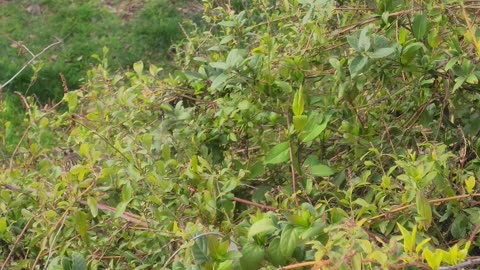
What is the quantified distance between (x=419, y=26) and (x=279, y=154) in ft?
1.42

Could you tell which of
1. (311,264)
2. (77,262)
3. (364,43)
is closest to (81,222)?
(77,262)

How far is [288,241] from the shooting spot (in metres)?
1.21

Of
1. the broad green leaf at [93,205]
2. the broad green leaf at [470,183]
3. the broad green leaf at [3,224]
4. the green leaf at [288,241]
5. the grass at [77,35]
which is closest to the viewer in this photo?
the green leaf at [288,241]

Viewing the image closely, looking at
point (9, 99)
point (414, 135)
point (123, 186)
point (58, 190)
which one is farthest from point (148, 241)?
point (9, 99)

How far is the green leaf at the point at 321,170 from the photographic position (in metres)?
1.53

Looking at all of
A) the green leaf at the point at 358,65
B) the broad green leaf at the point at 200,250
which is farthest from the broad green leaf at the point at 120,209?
the green leaf at the point at 358,65

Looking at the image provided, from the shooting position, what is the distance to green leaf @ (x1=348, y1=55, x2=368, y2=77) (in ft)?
4.77

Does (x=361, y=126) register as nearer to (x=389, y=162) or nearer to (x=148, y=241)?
(x=389, y=162)

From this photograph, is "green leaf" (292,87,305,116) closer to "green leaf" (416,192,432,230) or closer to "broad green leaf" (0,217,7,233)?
"green leaf" (416,192,432,230)

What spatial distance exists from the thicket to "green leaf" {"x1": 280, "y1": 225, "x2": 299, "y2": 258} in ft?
0.13

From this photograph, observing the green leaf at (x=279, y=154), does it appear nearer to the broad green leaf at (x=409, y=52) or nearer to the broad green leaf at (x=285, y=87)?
the broad green leaf at (x=285, y=87)

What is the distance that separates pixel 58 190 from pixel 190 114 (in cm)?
38

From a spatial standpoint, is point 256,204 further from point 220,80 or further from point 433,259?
point 433,259

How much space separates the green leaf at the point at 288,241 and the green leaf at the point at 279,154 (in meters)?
0.32
